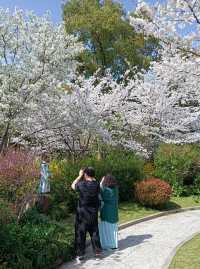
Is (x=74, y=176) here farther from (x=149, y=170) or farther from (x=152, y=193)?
(x=149, y=170)

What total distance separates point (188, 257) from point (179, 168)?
9.05 metres

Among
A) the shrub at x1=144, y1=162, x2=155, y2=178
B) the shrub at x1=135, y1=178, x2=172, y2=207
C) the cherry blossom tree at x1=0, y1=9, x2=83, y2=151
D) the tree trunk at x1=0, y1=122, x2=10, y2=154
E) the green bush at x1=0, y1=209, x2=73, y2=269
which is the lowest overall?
the green bush at x1=0, y1=209, x2=73, y2=269

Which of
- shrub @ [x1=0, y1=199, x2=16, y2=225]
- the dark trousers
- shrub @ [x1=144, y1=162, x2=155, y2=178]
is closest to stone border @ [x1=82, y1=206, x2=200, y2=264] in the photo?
the dark trousers

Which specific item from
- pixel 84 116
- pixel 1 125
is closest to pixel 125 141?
pixel 84 116

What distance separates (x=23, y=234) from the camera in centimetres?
865

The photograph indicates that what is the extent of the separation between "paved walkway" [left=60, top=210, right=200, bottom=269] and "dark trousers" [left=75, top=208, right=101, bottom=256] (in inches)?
12.9

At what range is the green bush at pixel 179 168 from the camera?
1762 cm

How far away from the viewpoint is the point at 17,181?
994cm

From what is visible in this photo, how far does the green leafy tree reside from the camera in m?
33.8

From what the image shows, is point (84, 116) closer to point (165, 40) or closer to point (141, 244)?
point (141, 244)

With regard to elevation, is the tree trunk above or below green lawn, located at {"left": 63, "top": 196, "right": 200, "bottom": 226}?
above

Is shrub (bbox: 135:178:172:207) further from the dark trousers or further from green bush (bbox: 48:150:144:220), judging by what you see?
the dark trousers

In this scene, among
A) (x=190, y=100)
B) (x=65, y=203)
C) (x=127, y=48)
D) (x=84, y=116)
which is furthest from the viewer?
(x=127, y=48)

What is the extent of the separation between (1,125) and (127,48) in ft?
70.9
